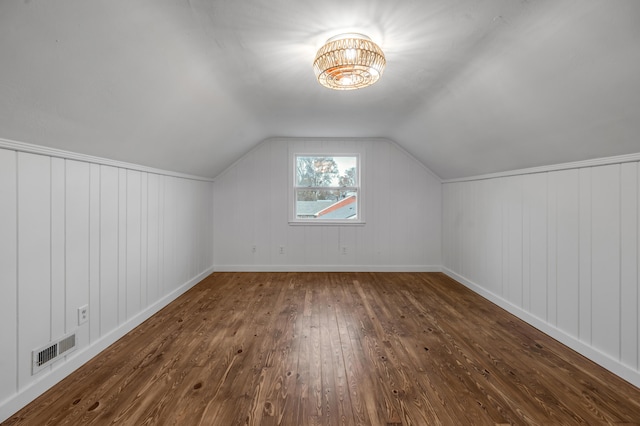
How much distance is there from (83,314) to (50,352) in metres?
0.29

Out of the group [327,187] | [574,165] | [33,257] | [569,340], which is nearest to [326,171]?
[327,187]

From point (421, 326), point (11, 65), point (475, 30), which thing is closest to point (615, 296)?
point (421, 326)

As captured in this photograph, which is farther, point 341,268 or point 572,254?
point 341,268

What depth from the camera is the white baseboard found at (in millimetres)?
1514

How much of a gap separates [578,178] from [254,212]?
3880 millimetres

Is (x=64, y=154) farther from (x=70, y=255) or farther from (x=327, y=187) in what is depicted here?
(x=327, y=187)

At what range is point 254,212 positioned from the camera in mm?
4617

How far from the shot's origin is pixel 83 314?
2.01 m

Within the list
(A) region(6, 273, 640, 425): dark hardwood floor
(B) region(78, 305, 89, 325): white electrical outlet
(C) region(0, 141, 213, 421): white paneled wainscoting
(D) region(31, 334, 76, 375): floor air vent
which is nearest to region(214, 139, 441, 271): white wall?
(C) region(0, 141, 213, 421): white paneled wainscoting

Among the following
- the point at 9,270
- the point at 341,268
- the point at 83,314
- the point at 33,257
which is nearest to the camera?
the point at 9,270

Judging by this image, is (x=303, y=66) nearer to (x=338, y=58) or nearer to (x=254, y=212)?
(x=338, y=58)

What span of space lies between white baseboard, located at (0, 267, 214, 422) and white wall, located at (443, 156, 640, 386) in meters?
3.56

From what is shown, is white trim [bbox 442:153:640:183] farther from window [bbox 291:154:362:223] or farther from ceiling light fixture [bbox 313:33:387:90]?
window [bbox 291:154:362:223]

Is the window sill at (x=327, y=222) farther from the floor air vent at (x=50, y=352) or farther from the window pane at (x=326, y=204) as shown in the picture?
the floor air vent at (x=50, y=352)
